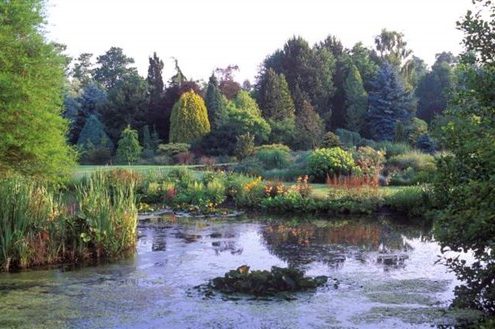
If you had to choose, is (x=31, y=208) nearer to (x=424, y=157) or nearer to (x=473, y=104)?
(x=473, y=104)

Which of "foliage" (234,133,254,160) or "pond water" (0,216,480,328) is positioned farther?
"foliage" (234,133,254,160)

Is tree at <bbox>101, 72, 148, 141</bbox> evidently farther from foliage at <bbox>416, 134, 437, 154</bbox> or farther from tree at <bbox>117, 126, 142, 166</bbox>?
foliage at <bbox>416, 134, 437, 154</bbox>

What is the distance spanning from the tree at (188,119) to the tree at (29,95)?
17.9m

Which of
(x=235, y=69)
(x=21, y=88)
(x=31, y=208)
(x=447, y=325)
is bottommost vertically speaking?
(x=447, y=325)

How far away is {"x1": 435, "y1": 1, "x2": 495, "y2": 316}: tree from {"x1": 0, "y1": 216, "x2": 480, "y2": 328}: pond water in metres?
1.41

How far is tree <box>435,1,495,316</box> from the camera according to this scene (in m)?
4.75

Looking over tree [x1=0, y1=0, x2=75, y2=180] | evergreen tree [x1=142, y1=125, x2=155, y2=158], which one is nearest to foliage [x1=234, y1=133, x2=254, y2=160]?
evergreen tree [x1=142, y1=125, x2=155, y2=158]

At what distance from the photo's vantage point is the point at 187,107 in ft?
110

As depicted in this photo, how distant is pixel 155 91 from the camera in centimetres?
3956

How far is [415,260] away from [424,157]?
13363 millimetres

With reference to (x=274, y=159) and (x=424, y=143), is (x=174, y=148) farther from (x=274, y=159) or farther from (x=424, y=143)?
(x=424, y=143)

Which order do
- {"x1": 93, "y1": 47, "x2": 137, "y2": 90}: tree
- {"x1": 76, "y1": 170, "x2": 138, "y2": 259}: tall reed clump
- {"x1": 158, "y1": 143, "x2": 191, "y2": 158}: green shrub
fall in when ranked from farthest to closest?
{"x1": 93, "y1": 47, "x2": 137, "y2": 90}: tree < {"x1": 158, "y1": 143, "x2": 191, "y2": 158}: green shrub < {"x1": 76, "y1": 170, "x2": 138, "y2": 259}: tall reed clump

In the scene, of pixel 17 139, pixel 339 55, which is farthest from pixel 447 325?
pixel 339 55

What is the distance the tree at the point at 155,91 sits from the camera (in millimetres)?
37531
